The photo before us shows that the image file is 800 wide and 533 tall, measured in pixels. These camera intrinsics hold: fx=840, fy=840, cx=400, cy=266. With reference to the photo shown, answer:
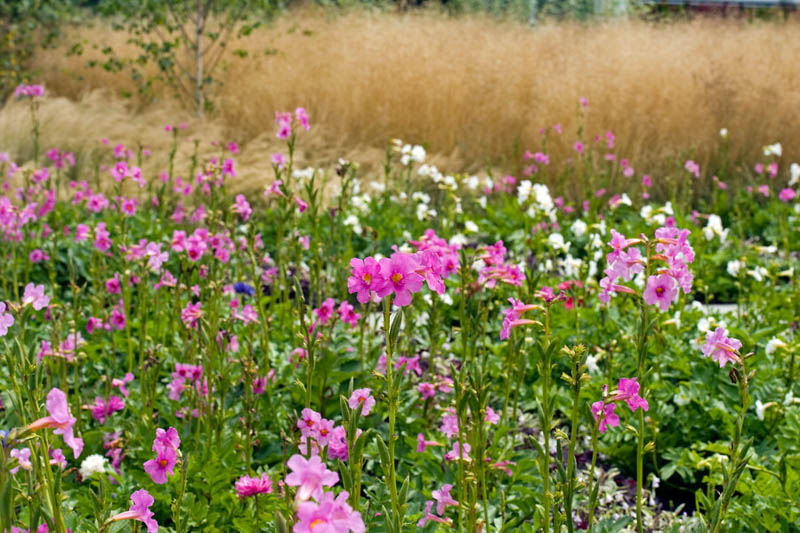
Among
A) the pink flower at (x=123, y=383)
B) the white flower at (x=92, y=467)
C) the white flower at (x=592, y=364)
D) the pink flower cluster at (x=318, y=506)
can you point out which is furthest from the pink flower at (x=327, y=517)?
the white flower at (x=592, y=364)

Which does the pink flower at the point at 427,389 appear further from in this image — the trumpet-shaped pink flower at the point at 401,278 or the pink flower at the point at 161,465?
the trumpet-shaped pink flower at the point at 401,278

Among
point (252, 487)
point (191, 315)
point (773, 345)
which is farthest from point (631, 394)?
point (773, 345)

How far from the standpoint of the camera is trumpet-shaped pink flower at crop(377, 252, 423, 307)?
1.25 m

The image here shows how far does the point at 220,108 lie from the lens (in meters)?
8.61

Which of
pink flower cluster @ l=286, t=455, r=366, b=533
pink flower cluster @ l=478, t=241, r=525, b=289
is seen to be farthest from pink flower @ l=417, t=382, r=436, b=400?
pink flower cluster @ l=286, t=455, r=366, b=533

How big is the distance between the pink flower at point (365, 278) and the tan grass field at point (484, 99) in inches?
164

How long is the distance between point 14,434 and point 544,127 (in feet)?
18.8

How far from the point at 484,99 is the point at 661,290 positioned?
586cm

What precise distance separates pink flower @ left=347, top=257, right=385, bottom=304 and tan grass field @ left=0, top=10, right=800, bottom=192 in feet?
13.7

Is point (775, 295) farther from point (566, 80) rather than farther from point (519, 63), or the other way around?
point (519, 63)

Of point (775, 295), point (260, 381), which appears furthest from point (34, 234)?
point (775, 295)

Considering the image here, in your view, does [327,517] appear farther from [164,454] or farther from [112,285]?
[112,285]

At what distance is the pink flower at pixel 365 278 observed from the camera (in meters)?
1.25

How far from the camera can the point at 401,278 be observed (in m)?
1.26
